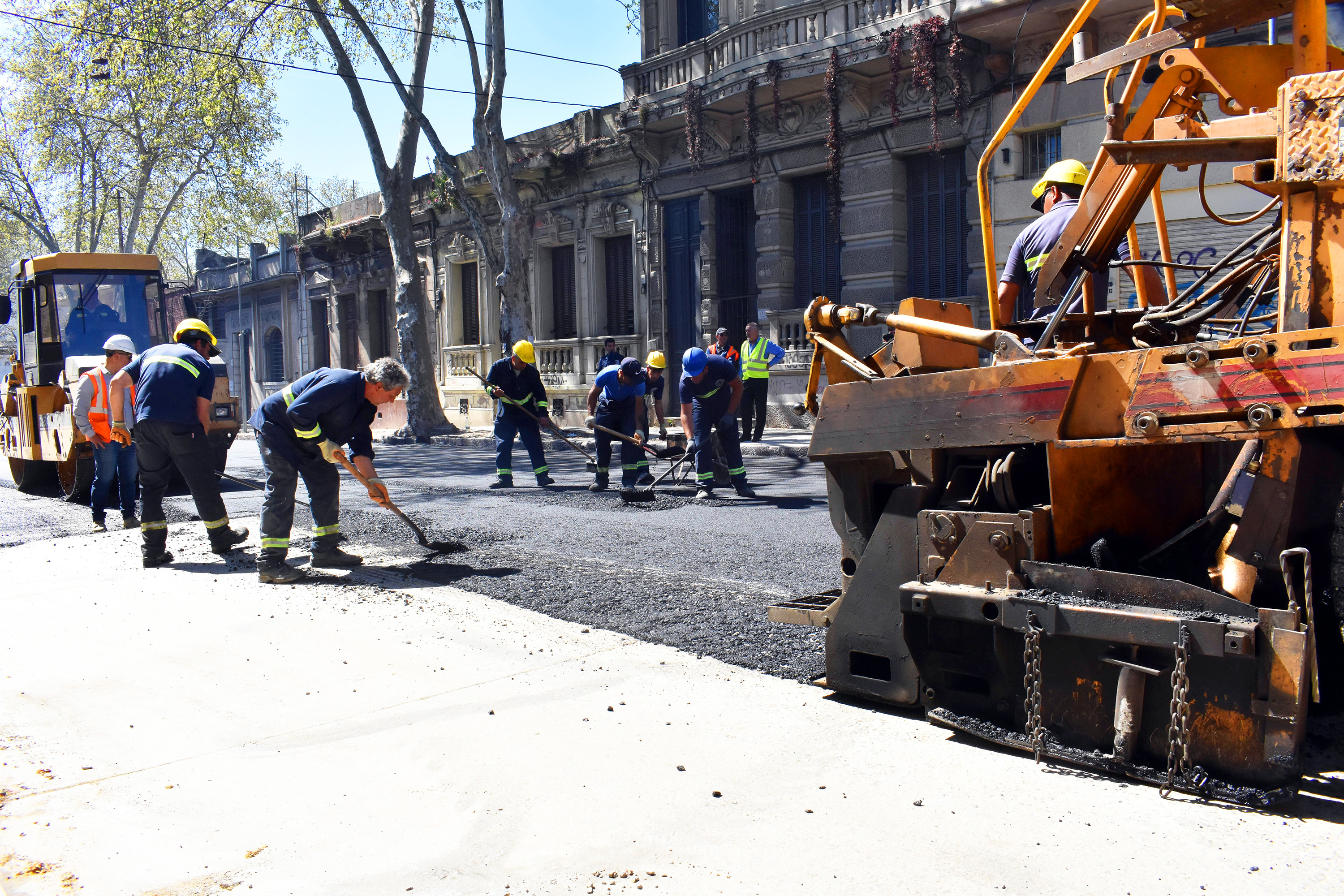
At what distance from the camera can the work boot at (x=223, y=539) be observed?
6910mm

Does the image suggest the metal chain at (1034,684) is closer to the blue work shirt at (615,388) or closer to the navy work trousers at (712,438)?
the navy work trousers at (712,438)

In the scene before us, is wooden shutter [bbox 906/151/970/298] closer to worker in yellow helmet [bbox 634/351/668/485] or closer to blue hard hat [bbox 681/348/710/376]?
worker in yellow helmet [bbox 634/351/668/485]

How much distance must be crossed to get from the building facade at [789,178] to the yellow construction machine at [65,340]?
339 inches

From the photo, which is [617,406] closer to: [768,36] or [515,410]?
[515,410]

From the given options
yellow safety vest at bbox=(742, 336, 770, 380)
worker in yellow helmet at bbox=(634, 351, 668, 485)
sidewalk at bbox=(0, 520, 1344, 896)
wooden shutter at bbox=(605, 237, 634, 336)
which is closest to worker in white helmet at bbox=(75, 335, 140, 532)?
sidewalk at bbox=(0, 520, 1344, 896)

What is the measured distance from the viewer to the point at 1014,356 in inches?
120

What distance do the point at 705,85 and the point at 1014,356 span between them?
569 inches

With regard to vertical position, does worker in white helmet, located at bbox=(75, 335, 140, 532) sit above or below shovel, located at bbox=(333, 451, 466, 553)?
above

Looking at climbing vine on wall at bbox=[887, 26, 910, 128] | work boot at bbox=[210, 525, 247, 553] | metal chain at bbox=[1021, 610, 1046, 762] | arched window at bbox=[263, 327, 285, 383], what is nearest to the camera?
metal chain at bbox=[1021, 610, 1046, 762]

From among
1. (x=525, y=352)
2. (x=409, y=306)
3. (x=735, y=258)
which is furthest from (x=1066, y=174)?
(x=409, y=306)

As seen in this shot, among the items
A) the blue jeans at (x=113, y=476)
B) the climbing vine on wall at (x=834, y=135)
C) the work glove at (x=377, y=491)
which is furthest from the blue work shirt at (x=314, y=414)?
the climbing vine on wall at (x=834, y=135)

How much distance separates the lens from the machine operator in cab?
664cm

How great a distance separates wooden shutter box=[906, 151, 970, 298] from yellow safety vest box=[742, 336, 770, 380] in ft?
9.50

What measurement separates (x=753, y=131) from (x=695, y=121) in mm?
1158
